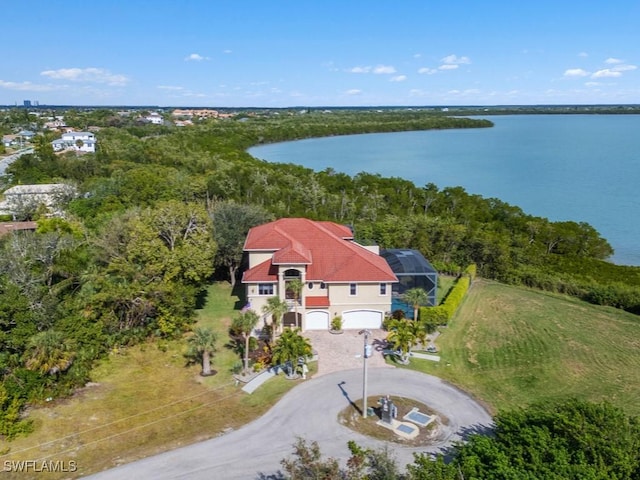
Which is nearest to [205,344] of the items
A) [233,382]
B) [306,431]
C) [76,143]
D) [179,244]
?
[233,382]

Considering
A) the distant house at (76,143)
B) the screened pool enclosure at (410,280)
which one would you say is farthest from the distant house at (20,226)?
the distant house at (76,143)

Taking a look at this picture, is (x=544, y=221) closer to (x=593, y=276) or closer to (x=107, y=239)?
(x=593, y=276)

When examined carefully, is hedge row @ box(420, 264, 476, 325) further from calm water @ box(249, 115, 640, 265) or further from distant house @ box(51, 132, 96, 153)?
distant house @ box(51, 132, 96, 153)

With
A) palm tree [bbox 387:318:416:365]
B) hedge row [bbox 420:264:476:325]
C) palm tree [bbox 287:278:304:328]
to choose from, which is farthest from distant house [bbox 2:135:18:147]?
palm tree [bbox 387:318:416:365]

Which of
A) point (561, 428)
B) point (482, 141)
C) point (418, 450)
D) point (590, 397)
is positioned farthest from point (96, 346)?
point (482, 141)

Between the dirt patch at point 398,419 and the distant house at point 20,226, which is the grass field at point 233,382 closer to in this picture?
the dirt patch at point 398,419

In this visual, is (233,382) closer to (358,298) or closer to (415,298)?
(358,298)
